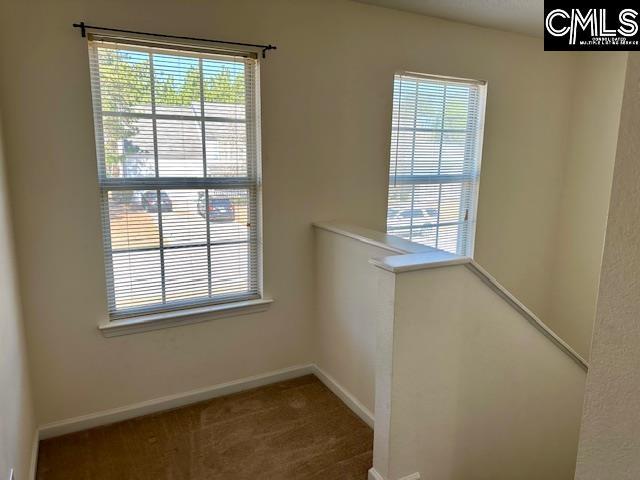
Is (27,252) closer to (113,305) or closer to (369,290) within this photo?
(113,305)

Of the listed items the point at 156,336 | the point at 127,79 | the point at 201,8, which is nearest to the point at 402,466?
the point at 156,336

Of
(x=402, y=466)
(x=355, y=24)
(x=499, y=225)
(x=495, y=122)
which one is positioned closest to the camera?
(x=402, y=466)

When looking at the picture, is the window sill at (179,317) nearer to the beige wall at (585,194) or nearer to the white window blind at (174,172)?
the white window blind at (174,172)

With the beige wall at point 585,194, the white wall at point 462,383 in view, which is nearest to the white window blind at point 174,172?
the white wall at point 462,383

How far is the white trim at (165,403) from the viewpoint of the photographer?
2.34 metres

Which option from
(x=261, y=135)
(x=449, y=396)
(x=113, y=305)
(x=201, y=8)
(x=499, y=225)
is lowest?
(x=449, y=396)

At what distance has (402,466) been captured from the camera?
188cm

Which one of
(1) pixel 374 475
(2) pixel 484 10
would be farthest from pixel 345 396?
(2) pixel 484 10

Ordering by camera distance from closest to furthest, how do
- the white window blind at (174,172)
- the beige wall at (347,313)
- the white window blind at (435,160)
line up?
1. the white window blind at (174,172)
2. the beige wall at (347,313)
3. the white window blind at (435,160)

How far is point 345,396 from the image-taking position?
267 centimetres

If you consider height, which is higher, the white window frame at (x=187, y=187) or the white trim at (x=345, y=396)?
the white window frame at (x=187, y=187)

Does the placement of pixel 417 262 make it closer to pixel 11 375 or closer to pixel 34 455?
pixel 11 375

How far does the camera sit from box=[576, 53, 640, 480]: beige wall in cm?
73

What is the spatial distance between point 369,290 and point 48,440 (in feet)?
6.30
